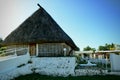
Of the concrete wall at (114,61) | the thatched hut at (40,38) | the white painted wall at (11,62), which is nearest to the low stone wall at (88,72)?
the concrete wall at (114,61)

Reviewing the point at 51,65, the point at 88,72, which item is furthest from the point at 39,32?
the point at 88,72

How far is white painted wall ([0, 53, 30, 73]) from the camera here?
15988mm

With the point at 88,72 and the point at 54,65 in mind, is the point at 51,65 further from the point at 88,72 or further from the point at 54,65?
the point at 88,72

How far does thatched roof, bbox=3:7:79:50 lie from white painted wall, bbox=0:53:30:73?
112 inches

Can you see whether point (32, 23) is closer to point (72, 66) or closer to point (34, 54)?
point (34, 54)

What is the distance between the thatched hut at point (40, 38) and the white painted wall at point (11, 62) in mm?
2638

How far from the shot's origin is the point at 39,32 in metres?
22.9

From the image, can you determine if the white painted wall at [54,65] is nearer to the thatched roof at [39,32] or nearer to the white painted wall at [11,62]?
the white painted wall at [11,62]

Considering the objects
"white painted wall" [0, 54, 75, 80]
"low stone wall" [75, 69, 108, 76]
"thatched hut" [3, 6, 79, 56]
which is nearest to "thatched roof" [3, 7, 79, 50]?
"thatched hut" [3, 6, 79, 56]

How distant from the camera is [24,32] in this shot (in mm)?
23828

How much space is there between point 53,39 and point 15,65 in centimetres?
586

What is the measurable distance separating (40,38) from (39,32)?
1033 millimetres

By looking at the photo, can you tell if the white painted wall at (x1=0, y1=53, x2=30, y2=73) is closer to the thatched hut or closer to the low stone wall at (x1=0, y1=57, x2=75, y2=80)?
the low stone wall at (x1=0, y1=57, x2=75, y2=80)

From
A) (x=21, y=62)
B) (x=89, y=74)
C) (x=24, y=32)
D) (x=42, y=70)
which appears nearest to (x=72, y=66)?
(x=89, y=74)
